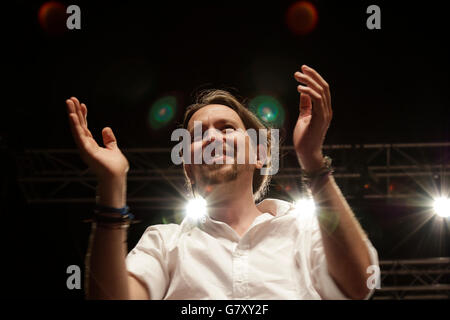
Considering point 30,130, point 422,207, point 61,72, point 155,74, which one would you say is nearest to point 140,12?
point 155,74

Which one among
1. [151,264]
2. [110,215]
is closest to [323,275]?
[151,264]

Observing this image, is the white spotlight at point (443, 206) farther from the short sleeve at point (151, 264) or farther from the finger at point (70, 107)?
the finger at point (70, 107)

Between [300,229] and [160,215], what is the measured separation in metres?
4.16

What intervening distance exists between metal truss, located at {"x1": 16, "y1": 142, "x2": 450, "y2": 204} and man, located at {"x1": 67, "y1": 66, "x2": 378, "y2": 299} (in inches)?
119

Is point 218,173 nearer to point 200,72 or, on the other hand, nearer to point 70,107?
point 70,107

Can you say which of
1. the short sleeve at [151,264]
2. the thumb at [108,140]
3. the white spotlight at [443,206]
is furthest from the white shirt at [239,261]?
the white spotlight at [443,206]

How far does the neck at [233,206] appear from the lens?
152cm

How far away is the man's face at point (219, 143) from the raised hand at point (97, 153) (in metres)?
0.31

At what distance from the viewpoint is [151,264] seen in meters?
1.37

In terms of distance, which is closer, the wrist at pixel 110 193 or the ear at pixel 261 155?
the wrist at pixel 110 193

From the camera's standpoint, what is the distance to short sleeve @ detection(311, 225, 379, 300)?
3.97 ft

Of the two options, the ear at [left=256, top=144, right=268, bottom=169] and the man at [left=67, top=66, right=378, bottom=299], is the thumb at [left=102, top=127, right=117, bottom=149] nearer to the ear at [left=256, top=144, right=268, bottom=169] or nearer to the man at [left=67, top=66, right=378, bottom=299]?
the man at [left=67, top=66, right=378, bottom=299]

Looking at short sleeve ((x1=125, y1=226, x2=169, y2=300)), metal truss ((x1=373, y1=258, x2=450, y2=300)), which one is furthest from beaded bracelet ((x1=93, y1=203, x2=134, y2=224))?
metal truss ((x1=373, y1=258, x2=450, y2=300))
